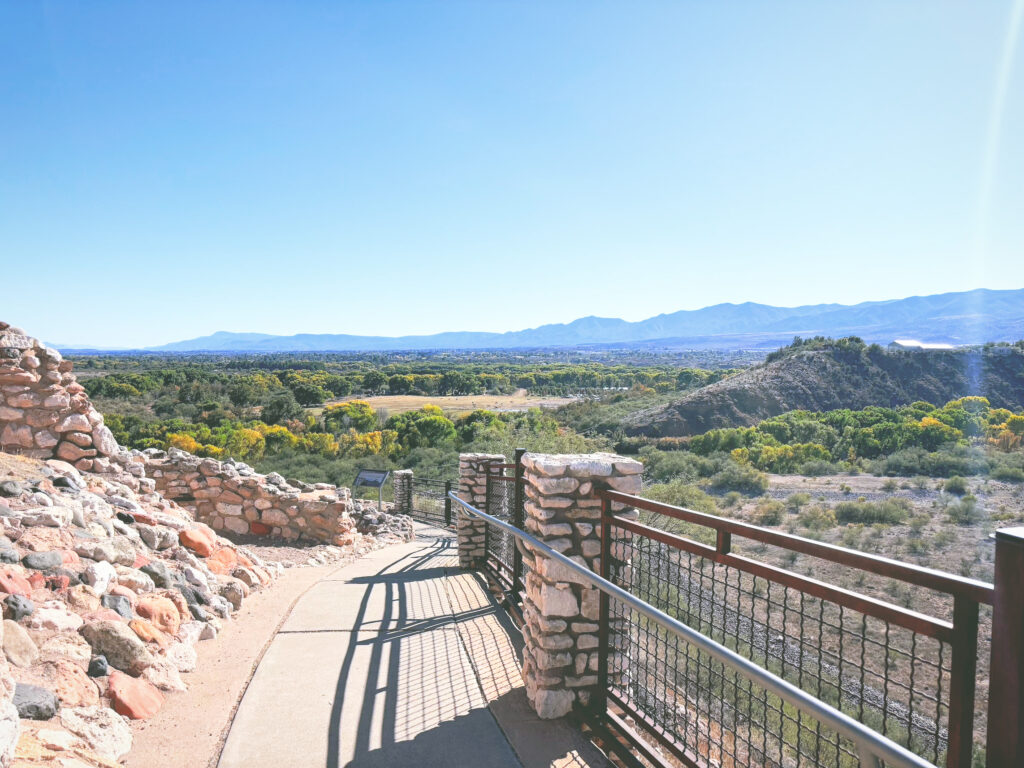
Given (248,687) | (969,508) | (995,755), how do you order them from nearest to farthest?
(995,755) → (248,687) → (969,508)

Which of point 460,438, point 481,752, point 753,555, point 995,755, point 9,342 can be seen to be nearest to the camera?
point 995,755

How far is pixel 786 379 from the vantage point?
164ft

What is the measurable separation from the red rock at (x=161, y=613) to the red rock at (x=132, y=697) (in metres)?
0.80

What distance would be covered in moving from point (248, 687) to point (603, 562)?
9.19 feet

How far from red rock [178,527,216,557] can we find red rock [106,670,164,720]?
3154 mm

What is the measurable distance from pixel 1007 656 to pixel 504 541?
641 cm

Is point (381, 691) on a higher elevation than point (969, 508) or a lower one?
higher

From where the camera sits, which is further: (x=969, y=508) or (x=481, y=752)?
(x=969, y=508)

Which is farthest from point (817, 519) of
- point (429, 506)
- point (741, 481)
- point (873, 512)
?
point (429, 506)

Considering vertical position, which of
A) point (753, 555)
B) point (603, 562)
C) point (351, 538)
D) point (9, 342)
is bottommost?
point (753, 555)

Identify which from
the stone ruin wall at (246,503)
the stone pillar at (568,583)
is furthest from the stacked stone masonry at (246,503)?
the stone pillar at (568,583)

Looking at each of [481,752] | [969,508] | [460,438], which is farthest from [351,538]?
[460,438]

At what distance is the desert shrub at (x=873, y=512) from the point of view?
62.3 feet

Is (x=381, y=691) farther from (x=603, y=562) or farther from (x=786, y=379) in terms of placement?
(x=786, y=379)
